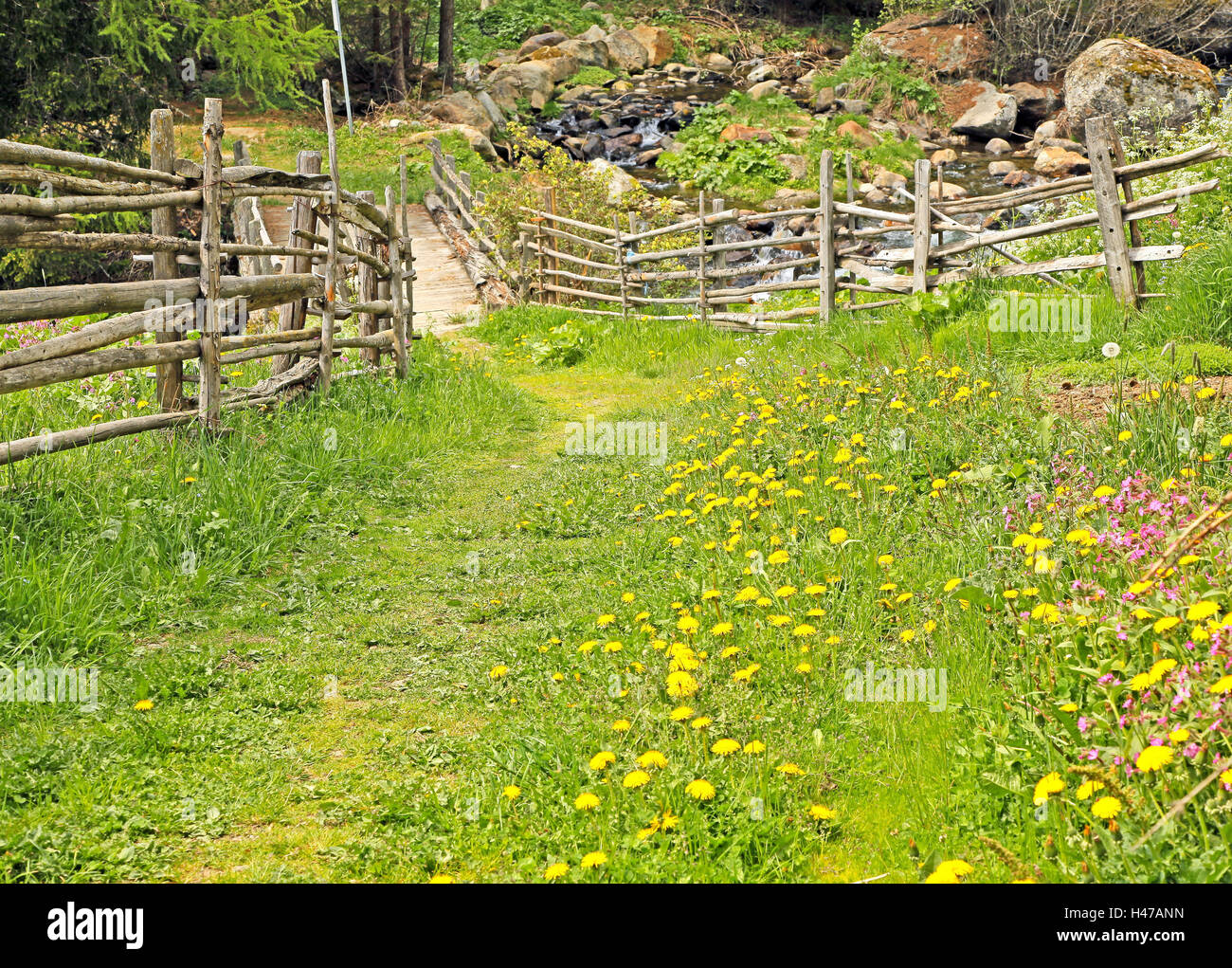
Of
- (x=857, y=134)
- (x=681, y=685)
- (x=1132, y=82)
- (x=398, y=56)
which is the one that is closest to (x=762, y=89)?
(x=857, y=134)

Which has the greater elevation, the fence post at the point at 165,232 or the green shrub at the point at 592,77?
the green shrub at the point at 592,77

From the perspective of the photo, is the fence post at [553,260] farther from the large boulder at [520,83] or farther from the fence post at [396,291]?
the large boulder at [520,83]

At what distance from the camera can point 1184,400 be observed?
15.3ft

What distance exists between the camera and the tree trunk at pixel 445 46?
29078mm

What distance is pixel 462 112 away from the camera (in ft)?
91.6

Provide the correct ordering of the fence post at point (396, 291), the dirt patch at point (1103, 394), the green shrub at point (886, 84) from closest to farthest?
1. the dirt patch at point (1103, 394)
2. the fence post at point (396, 291)
3. the green shrub at point (886, 84)

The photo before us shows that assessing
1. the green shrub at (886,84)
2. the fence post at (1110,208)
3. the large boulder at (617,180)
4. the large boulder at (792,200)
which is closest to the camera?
the fence post at (1110,208)

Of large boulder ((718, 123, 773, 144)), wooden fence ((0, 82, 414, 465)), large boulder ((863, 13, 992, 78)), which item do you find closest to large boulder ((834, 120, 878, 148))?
large boulder ((718, 123, 773, 144))

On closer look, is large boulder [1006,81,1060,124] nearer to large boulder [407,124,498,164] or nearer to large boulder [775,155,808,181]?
large boulder [775,155,808,181]

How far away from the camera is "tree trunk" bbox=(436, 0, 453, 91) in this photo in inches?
1145

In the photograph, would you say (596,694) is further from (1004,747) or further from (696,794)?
(1004,747)

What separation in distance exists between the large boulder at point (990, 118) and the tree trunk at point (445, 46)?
1467cm

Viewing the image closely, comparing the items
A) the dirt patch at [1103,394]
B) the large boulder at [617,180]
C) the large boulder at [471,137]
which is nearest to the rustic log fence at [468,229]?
the large boulder at [471,137]

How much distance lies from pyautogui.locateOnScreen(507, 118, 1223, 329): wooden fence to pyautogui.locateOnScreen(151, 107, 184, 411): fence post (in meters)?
6.23
